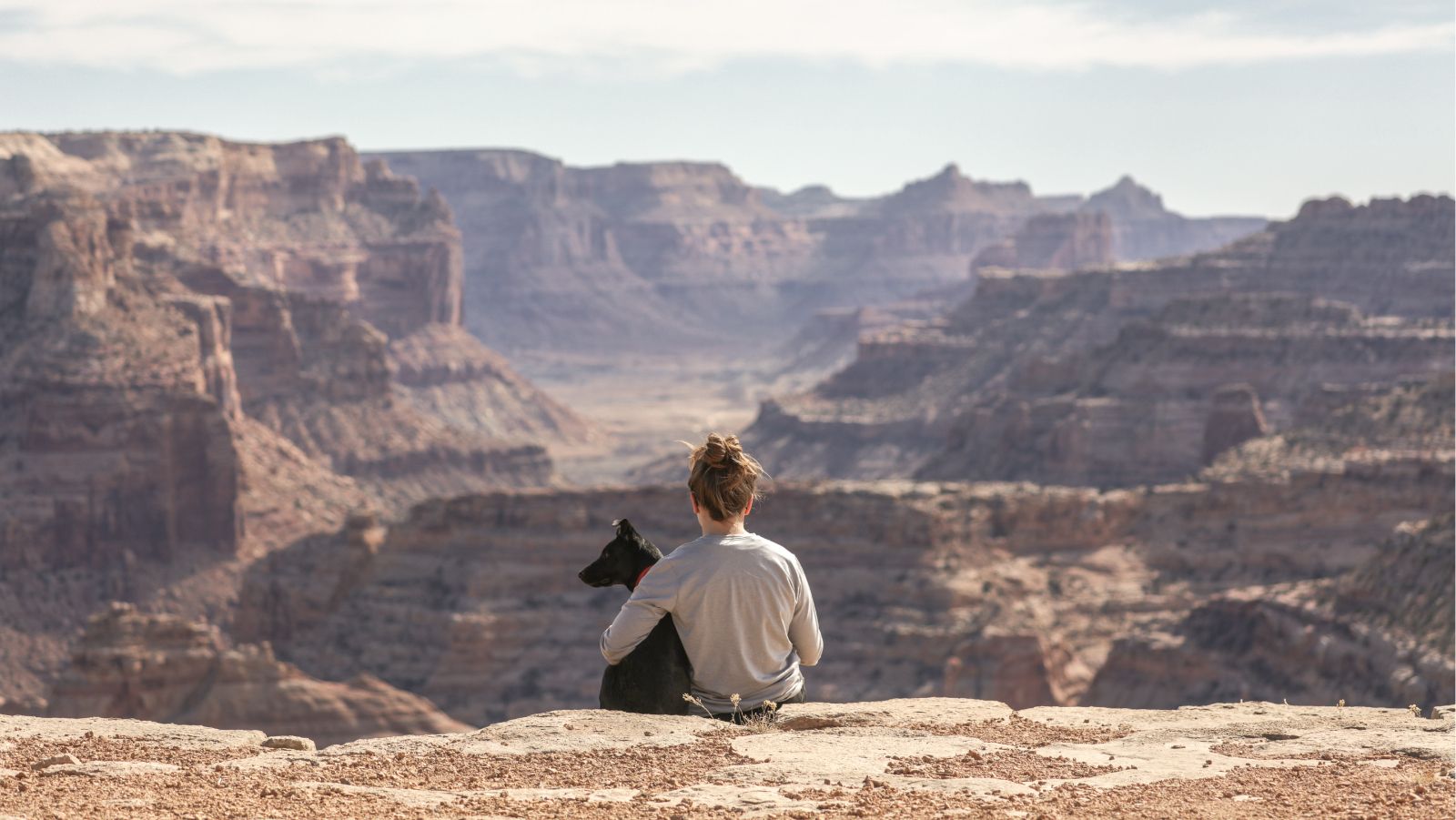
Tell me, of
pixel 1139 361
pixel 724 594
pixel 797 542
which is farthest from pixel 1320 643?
pixel 1139 361

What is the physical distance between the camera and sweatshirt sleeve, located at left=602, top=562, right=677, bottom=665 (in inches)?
652

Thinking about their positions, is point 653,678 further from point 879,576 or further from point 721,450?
point 879,576

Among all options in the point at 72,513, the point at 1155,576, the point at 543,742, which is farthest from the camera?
the point at 72,513

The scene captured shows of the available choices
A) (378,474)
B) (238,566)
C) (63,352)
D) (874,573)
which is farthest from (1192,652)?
(378,474)

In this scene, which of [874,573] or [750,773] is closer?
[750,773]

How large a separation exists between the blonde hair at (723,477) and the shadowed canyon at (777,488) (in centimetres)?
2112

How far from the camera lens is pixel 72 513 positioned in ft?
333

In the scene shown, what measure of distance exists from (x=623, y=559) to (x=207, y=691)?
139 feet

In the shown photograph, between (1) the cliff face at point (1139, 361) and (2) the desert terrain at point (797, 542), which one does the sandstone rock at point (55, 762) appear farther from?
(1) the cliff face at point (1139, 361)

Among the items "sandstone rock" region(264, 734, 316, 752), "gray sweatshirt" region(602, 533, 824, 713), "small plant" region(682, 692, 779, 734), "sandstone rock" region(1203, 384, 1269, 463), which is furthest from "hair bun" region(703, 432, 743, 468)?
"sandstone rock" region(1203, 384, 1269, 463)

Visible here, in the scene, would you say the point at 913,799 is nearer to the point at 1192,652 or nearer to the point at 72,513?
the point at 1192,652

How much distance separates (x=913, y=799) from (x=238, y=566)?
95.0m

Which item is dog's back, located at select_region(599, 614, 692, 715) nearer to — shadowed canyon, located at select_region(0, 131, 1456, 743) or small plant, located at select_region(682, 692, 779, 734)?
small plant, located at select_region(682, 692, 779, 734)

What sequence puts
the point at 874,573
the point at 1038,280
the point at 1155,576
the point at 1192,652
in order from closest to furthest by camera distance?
the point at 1192,652
the point at 874,573
the point at 1155,576
the point at 1038,280
